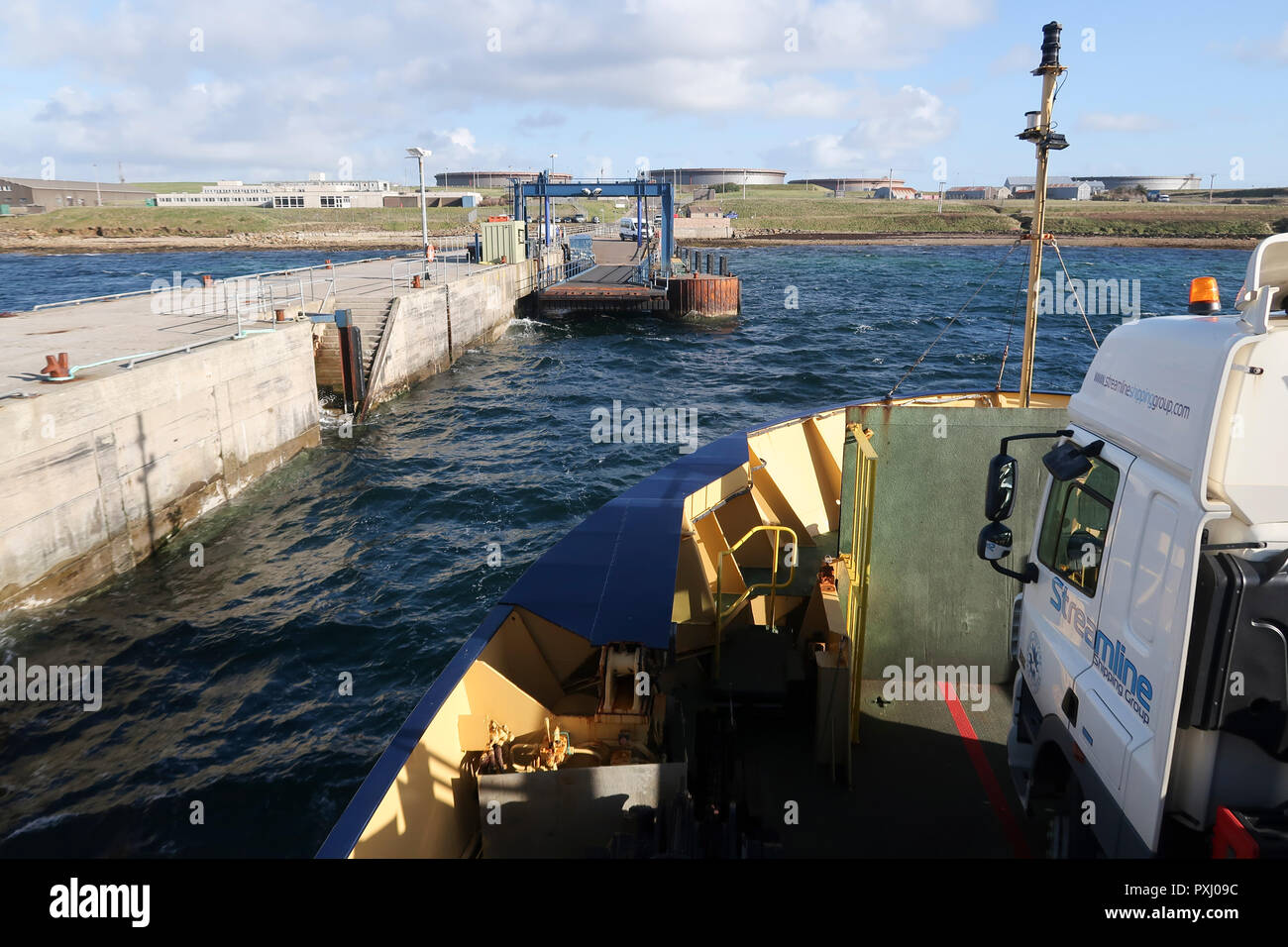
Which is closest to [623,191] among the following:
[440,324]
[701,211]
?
[440,324]

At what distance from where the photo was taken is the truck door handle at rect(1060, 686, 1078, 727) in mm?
5387

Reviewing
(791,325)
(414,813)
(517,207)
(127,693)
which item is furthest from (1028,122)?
(517,207)

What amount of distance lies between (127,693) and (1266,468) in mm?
14633

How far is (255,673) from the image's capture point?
1388cm

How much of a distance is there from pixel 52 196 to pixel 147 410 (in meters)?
192

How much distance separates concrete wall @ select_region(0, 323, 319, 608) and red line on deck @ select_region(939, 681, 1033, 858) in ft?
48.0

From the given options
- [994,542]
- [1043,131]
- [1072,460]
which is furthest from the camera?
[1043,131]

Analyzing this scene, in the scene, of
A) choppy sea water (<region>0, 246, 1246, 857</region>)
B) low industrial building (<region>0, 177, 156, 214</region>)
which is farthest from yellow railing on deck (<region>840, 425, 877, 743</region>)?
low industrial building (<region>0, 177, 156, 214</region>)

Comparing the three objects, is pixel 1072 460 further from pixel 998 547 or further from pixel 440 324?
pixel 440 324

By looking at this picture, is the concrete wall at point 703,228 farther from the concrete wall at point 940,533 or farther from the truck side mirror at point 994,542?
the truck side mirror at point 994,542

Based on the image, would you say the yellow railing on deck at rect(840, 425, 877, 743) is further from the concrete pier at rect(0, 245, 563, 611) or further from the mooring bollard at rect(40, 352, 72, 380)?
the mooring bollard at rect(40, 352, 72, 380)

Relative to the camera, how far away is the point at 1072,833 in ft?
17.6
